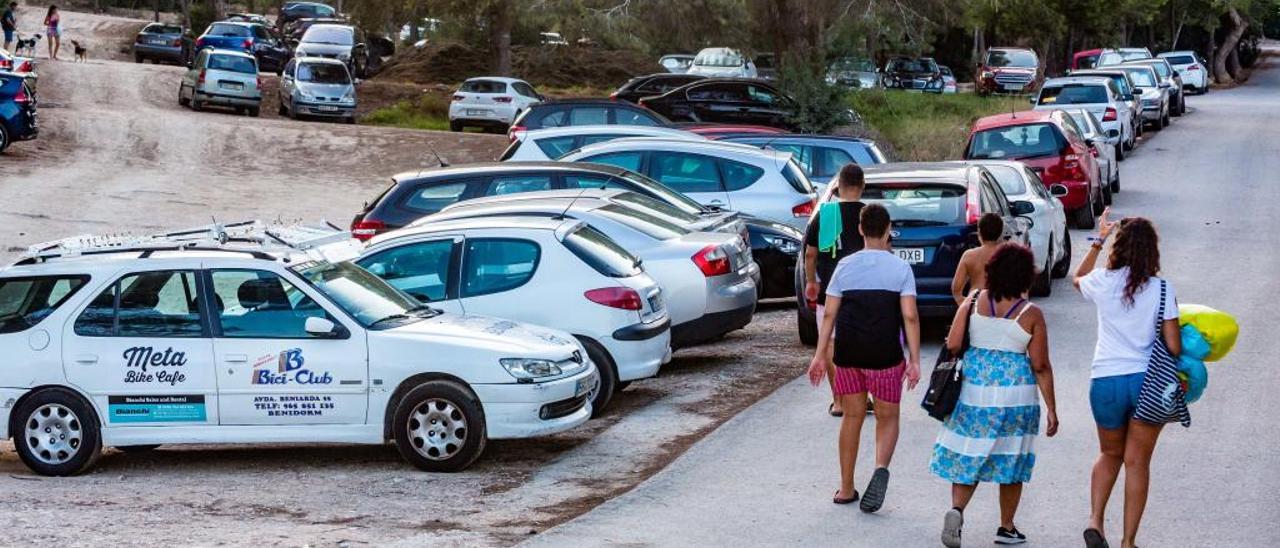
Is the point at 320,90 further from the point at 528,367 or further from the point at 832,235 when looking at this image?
the point at 528,367

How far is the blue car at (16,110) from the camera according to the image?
94.7 feet

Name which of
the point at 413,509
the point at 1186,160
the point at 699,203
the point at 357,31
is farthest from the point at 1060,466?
the point at 357,31

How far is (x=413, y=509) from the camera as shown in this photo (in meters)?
9.39

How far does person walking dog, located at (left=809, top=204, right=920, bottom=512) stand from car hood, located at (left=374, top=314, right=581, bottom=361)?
229cm

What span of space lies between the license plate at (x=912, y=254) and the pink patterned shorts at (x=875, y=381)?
17.3 ft

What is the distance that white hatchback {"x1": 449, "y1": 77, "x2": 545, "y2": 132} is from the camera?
122 feet

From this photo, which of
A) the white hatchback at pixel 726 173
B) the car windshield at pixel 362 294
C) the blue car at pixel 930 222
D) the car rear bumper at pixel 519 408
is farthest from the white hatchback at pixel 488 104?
the car rear bumper at pixel 519 408

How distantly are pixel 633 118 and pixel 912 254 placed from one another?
47.7ft

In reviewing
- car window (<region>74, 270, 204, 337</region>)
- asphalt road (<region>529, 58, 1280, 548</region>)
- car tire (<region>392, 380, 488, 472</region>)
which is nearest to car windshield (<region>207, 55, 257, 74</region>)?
asphalt road (<region>529, 58, 1280, 548</region>)

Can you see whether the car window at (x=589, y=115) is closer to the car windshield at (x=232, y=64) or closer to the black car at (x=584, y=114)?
the black car at (x=584, y=114)

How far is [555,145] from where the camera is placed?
20859mm

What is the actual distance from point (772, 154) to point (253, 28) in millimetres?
36200


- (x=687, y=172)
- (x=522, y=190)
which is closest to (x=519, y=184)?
(x=522, y=190)

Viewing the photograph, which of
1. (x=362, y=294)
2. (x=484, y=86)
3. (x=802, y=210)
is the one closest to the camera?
(x=362, y=294)
